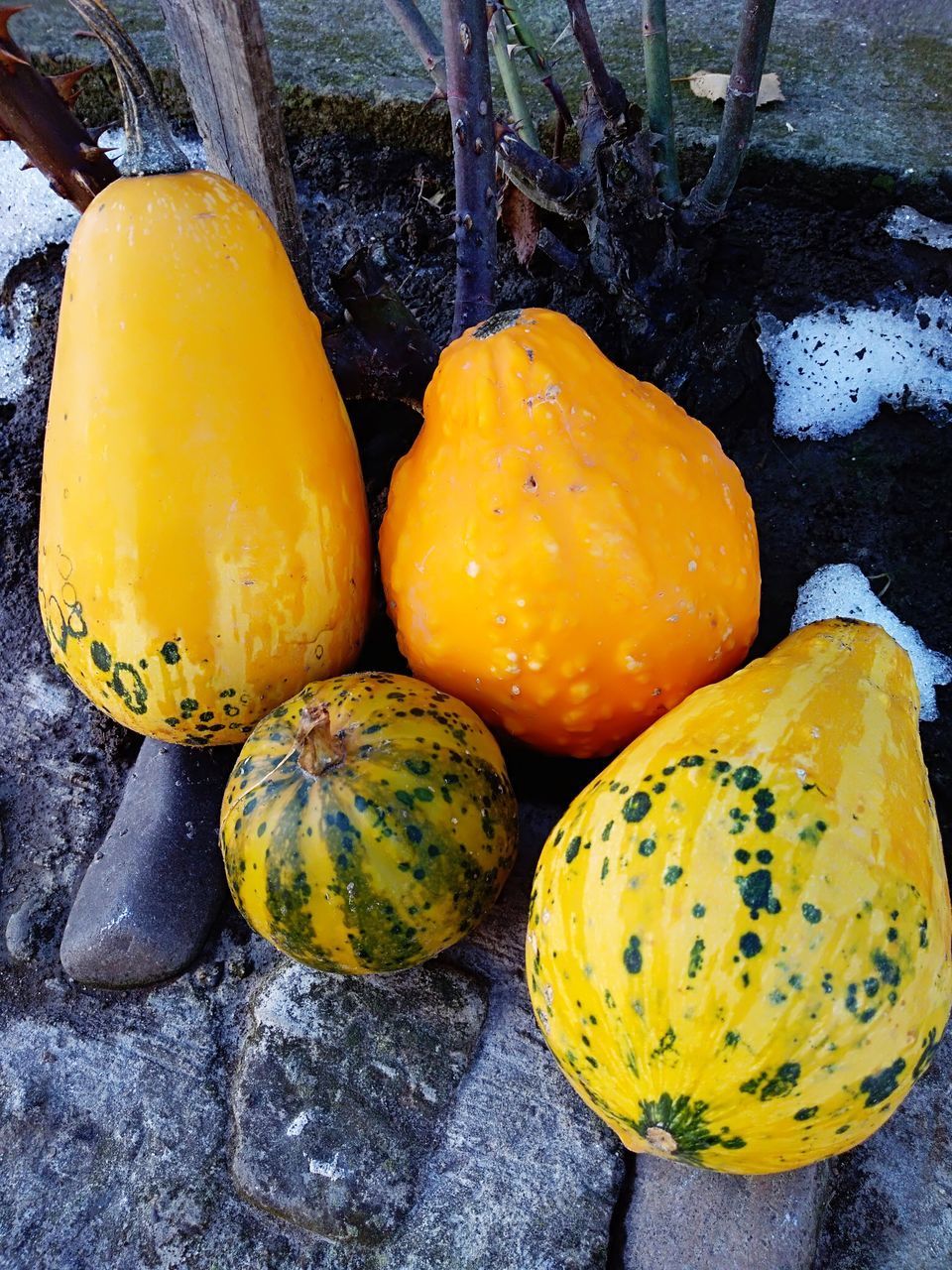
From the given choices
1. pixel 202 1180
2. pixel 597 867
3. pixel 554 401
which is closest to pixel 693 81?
pixel 554 401

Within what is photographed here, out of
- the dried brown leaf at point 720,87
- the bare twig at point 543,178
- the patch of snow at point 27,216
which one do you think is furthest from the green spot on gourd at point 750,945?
the patch of snow at point 27,216

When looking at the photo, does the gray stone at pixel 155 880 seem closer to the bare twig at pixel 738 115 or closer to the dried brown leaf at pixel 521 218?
the dried brown leaf at pixel 521 218

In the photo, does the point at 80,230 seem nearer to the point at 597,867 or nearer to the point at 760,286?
the point at 597,867

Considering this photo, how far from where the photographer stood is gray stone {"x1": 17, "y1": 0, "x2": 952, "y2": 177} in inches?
94.7

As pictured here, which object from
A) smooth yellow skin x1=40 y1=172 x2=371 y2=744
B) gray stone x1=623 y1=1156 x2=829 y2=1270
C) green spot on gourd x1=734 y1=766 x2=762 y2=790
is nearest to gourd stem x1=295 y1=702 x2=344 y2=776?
smooth yellow skin x1=40 y1=172 x2=371 y2=744

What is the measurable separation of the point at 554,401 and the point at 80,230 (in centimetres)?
82

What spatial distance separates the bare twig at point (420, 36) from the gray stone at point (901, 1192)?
201 centimetres

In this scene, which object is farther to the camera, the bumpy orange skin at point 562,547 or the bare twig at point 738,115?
the bare twig at point 738,115

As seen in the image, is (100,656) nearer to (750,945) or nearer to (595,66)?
(750,945)

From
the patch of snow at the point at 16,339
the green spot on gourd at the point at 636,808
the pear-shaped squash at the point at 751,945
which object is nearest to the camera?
the pear-shaped squash at the point at 751,945

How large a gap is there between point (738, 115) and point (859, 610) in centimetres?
101

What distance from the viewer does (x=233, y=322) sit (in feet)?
5.15

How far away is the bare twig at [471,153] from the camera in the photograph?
1615mm

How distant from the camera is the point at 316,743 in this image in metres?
1.35
